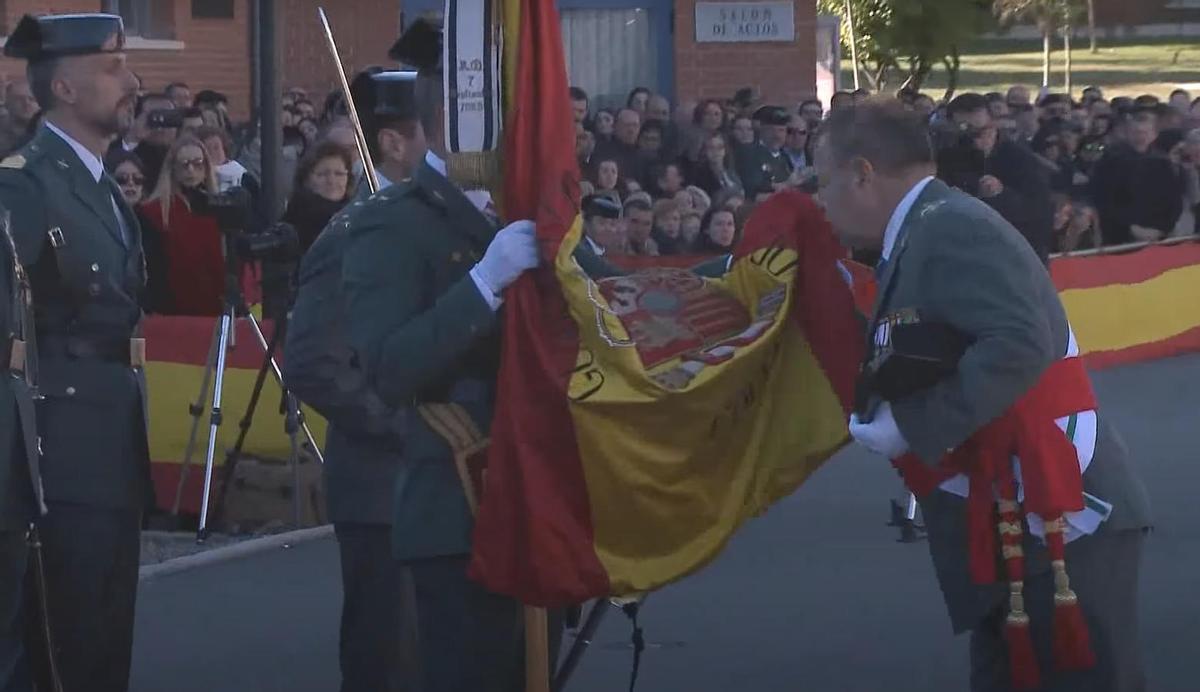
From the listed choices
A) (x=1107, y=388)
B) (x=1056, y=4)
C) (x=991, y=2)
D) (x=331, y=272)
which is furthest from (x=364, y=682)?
(x=1056, y=4)

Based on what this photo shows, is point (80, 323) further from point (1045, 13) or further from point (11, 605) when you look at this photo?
point (1045, 13)

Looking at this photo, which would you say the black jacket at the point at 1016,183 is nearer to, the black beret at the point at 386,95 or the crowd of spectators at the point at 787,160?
the crowd of spectators at the point at 787,160

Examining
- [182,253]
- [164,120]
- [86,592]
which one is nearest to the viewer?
[86,592]

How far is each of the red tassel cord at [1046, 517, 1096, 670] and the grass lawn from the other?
110 feet

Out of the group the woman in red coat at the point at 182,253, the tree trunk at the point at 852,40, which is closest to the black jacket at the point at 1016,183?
the woman in red coat at the point at 182,253

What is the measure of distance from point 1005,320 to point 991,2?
25.9 meters

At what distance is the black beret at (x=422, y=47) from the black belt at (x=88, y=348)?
3.45ft

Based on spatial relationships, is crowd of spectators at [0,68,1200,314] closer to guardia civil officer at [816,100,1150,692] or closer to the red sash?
guardia civil officer at [816,100,1150,692]

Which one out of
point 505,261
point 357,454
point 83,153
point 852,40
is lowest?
point 357,454

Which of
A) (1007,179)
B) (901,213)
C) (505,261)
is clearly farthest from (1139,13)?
(505,261)

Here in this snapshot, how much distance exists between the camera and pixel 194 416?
28.7ft

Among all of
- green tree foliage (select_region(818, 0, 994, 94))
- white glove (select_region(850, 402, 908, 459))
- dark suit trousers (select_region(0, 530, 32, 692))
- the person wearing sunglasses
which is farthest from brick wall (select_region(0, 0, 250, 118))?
white glove (select_region(850, 402, 908, 459))

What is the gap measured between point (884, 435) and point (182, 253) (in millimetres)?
6025

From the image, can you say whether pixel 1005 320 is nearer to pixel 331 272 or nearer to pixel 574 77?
pixel 331 272
